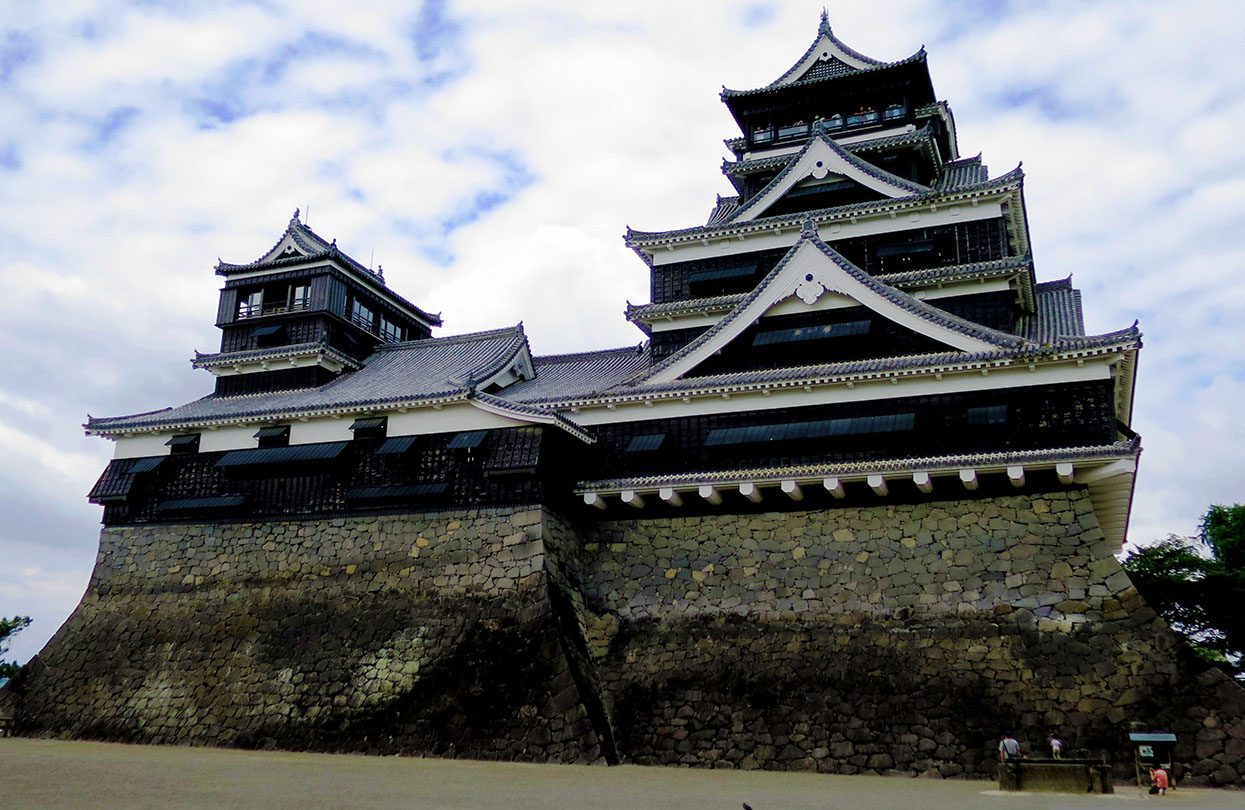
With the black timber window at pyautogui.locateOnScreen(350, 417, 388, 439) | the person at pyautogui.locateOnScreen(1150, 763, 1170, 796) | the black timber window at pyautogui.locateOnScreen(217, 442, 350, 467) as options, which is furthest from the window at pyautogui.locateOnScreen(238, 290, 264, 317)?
the person at pyautogui.locateOnScreen(1150, 763, 1170, 796)

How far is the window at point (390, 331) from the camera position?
29656 millimetres

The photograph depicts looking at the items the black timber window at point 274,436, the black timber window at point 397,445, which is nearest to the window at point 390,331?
the black timber window at point 274,436

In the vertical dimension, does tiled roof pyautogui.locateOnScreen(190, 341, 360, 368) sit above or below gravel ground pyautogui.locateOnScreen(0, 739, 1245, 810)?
above

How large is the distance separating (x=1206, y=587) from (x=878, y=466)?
18.9 meters

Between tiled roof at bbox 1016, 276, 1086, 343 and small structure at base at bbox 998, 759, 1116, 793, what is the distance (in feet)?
27.5

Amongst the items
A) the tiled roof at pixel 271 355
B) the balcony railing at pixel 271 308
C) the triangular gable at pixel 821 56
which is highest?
the triangular gable at pixel 821 56

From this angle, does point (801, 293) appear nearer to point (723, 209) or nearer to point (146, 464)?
point (723, 209)

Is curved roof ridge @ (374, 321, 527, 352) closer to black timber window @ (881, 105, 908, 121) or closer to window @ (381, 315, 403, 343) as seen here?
window @ (381, 315, 403, 343)

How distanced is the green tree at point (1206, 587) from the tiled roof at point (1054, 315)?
1052 centimetres

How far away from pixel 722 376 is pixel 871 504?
4254 mm

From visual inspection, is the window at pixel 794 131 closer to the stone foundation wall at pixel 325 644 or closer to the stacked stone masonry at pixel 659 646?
the stacked stone masonry at pixel 659 646

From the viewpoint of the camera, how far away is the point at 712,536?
19.6 meters

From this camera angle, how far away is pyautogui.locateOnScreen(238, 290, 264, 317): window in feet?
91.4

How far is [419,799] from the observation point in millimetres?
12414
